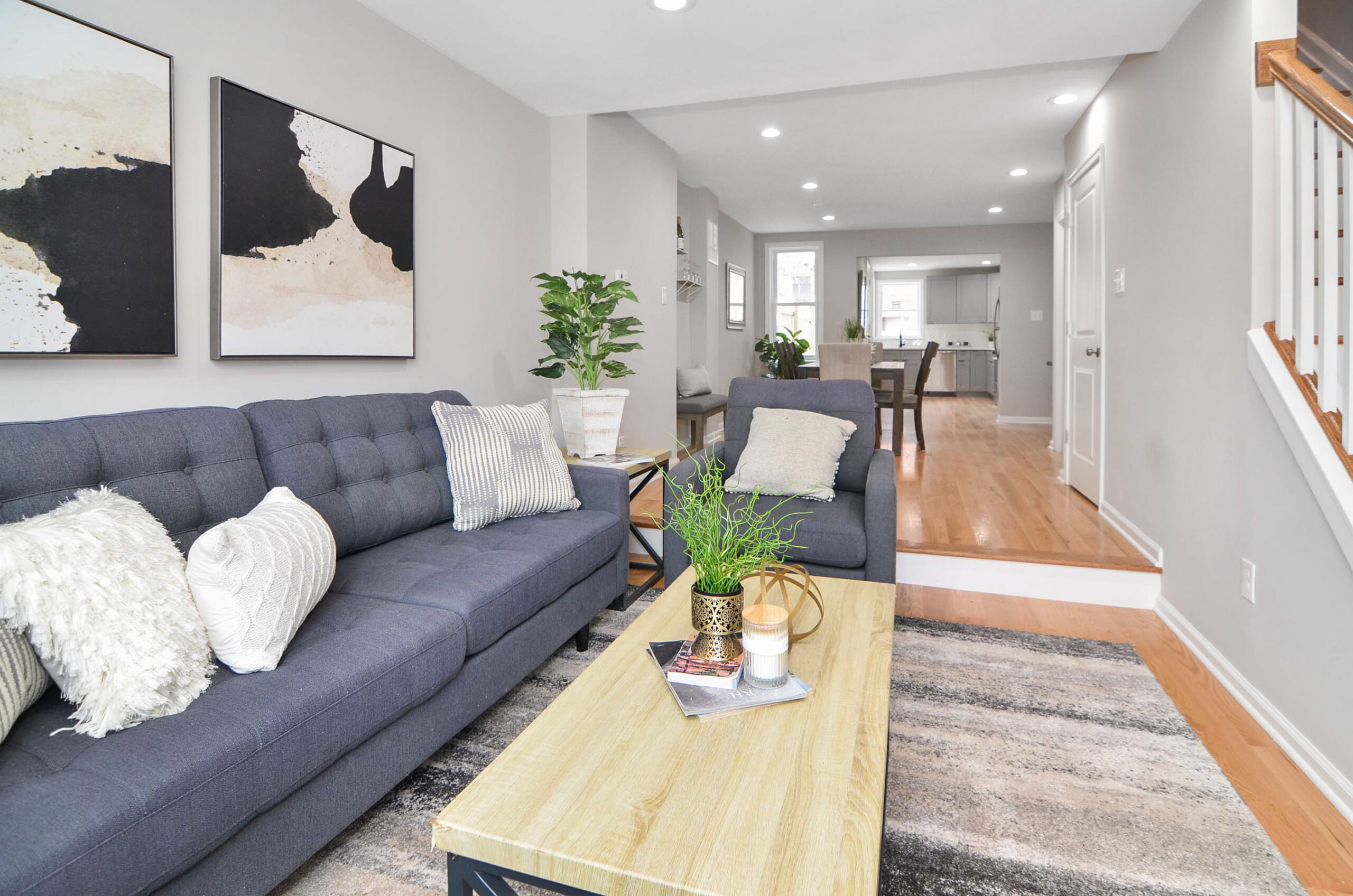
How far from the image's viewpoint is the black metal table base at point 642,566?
3.02 m

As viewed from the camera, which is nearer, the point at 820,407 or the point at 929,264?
the point at 820,407

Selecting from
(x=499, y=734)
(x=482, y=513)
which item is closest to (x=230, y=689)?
(x=499, y=734)

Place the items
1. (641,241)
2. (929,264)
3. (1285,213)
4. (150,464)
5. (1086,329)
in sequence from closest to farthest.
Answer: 1. (150,464)
2. (1285,213)
3. (1086,329)
4. (641,241)
5. (929,264)

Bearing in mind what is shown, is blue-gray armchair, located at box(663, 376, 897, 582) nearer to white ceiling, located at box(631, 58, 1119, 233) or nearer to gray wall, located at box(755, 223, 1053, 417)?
white ceiling, located at box(631, 58, 1119, 233)

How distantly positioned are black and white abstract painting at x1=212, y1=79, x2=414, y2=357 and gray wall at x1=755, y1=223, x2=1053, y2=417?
274 inches

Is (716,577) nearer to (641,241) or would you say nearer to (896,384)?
(641,241)

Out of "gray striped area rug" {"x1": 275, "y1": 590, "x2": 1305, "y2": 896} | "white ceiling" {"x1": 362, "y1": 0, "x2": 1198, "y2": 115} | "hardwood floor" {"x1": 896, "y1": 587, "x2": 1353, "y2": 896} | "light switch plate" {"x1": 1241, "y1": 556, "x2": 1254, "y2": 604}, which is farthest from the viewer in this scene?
"white ceiling" {"x1": 362, "y1": 0, "x2": 1198, "y2": 115}

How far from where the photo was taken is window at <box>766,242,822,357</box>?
9094 mm

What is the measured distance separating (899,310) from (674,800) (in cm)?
1336

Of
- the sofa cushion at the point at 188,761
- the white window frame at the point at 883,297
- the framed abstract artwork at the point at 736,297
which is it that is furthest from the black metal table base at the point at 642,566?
the white window frame at the point at 883,297

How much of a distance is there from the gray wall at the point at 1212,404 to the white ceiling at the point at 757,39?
1.37 feet

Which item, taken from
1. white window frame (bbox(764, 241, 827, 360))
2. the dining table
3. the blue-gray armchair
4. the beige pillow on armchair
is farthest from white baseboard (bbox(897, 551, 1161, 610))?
white window frame (bbox(764, 241, 827, 360))

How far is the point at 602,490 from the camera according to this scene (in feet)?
9.14

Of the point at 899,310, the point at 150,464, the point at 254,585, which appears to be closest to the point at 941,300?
→ the point at 899,310
